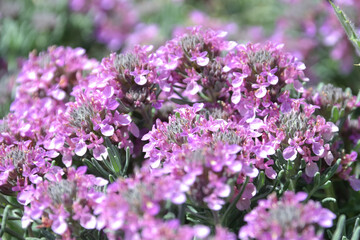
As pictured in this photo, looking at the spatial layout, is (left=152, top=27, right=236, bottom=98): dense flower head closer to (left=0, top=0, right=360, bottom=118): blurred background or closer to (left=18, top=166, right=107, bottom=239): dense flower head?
(left=18, top=166, right=107, bottom=239): dense flower head

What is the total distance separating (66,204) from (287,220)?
23.5 inches

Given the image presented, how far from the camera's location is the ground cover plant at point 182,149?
3.61 feet

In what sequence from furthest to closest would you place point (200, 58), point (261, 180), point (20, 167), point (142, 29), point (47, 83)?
point (142, 29)
point (47, 83)
point (200, 58)
point (20, 167)
point (261, 180)

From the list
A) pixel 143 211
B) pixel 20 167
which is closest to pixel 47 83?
pixel 20 167

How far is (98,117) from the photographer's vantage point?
147 centimetres

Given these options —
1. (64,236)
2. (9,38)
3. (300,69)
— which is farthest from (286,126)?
(9,38)

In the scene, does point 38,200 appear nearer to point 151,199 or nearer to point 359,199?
point 151,199

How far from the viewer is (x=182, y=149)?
51.3 inches

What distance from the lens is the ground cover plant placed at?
1101 millimetres

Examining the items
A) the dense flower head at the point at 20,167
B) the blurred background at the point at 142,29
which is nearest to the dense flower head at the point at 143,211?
the dense flower head at the point at 20,167

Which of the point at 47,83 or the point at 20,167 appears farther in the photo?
the point at 47,83

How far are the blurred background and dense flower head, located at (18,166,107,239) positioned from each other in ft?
5.22

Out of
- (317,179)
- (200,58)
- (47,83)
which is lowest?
(317,179)

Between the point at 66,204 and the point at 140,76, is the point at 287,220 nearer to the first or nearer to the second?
the point at 66,204
